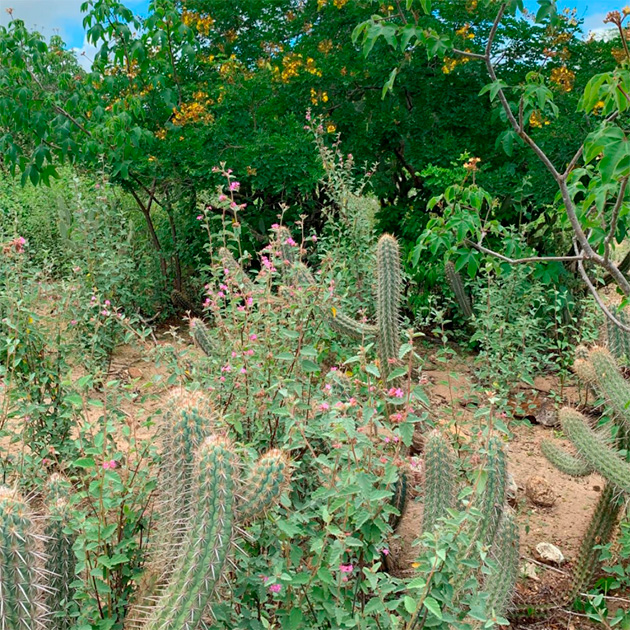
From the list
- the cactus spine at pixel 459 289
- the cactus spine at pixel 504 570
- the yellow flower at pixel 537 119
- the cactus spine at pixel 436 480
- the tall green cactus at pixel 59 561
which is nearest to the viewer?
the tall green cactus at pixel 59 561

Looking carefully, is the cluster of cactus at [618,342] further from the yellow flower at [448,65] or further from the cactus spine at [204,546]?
the yellow flower at [448,65]

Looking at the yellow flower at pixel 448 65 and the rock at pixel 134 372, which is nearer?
the rock at pixel 134 372

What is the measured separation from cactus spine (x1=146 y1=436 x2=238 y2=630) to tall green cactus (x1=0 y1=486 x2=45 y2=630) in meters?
0.32

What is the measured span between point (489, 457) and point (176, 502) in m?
0.98

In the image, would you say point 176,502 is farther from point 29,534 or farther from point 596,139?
point 596,139

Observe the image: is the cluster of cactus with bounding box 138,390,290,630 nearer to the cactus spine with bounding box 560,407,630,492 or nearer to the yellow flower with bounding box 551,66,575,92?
the cactus spine with bounding box 560,407,630,492

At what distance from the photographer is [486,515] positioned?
6.97ft

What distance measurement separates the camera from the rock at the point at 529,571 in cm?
315

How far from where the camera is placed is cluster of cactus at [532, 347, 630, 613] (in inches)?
115

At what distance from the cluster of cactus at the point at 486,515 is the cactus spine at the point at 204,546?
2.06 ft

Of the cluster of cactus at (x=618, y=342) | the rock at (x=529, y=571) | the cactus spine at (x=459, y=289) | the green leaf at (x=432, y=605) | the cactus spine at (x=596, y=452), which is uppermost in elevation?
the cactus spine at (x=459, y=289)

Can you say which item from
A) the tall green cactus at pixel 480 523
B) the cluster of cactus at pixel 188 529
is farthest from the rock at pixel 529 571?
the cluster of cactus at pixel 188 529

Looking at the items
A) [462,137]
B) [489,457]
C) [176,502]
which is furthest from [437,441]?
[462,137]

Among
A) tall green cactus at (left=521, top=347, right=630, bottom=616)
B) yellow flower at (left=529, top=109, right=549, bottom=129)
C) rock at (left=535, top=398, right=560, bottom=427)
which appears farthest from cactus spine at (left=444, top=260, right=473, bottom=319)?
tall green cactus at (left=521, top=347, right=630, bottom=616)
